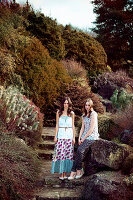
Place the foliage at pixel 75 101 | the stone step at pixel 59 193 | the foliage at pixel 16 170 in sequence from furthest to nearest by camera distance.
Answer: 1. the foliage at pixel 75 101
2. the stone step at pixel 59 193
3. the foliage at pixel 16 170

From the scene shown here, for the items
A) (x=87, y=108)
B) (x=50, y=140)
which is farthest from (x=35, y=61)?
(x=87, y=108)

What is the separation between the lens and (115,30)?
2122 centimetres

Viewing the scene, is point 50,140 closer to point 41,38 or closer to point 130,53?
point 41,38

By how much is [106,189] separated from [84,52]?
34.7 ft

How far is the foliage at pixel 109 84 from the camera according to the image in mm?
11964

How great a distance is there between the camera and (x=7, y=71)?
7566 millimetres

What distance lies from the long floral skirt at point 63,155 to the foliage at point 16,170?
0.39 meters

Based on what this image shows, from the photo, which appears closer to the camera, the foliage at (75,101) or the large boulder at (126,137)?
the large boulder at (126,137)

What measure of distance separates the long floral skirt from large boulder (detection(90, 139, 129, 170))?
1.53ft

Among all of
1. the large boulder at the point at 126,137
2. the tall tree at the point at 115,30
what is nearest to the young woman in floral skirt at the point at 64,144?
the large boulder at the point at 126,137

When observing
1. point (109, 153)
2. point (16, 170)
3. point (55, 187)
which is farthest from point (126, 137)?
point (16, 170)

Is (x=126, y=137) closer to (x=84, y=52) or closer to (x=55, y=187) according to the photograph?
(x=55, y=187)

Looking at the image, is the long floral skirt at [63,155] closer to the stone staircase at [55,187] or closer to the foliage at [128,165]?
the stone staircase at [55,187]

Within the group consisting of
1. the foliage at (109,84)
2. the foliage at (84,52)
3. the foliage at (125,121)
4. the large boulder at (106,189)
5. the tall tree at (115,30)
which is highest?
the tall tree at (115,30)
